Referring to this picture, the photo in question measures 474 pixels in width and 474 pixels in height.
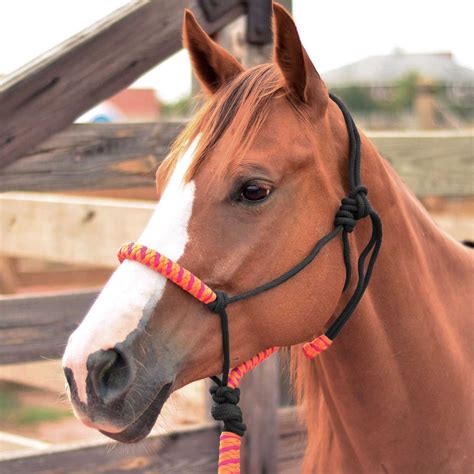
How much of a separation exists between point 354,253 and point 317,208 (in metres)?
0.16

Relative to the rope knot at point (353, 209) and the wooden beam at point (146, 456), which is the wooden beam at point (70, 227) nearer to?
the wooden beam at point (146, 456)

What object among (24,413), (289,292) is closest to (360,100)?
(24,413)

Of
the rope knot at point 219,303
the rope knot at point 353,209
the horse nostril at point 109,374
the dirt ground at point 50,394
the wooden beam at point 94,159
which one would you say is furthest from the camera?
the dirt ground at point 50,394

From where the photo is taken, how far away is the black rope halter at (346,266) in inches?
64.5

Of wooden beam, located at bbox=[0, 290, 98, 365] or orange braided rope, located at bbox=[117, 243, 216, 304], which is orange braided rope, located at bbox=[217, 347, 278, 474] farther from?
wooden beam, located at bbox=[0, 290, 98, 365]

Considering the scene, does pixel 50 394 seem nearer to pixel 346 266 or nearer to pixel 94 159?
pixel 94 159

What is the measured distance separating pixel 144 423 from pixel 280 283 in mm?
413

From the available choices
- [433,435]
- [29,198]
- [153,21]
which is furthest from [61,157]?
[29,198]

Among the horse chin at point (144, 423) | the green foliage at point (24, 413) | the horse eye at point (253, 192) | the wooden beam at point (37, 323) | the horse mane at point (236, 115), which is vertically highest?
the horse mane at point (236, 115)

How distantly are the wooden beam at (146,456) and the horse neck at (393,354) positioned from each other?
103 centimetres

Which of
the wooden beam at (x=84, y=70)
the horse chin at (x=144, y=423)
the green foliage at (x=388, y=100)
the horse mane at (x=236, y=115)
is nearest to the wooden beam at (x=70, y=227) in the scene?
the wooden beam at (x=84, y=70)

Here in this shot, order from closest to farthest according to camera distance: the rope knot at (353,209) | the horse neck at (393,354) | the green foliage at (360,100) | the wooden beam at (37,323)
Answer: the rope knot at (353,209) < the horse neck at (393,354) < the wooden beam at (37,323) < the green foliage at (360,100)

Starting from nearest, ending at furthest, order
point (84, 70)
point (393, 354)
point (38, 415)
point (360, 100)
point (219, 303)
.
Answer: point (219, 303) → point (393, 354) → point (84, 70) → point (38, 415) → point (360, 100)

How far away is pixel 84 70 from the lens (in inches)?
101
